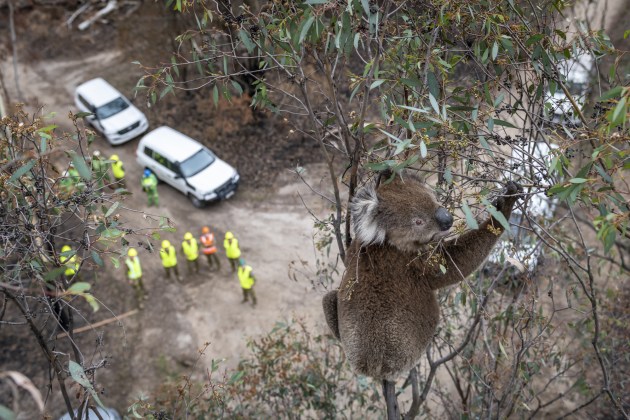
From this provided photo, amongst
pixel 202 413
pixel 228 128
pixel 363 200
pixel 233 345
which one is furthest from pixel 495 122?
pixel 228 128

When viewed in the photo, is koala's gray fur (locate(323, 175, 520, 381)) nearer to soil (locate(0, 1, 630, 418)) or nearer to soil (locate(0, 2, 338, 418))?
soil (locate(0, 1, 630, 418))

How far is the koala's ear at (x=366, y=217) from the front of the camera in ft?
13.7

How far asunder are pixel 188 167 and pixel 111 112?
3457 millimetres

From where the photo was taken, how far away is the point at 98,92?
16.3 m

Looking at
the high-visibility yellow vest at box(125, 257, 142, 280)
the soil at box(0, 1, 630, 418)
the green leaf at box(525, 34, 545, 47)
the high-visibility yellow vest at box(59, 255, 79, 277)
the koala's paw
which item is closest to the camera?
the high-visibility yellow vest at box(59, 255, 79, 277)

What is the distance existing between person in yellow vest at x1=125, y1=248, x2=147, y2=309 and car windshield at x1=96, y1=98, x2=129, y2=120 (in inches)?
227

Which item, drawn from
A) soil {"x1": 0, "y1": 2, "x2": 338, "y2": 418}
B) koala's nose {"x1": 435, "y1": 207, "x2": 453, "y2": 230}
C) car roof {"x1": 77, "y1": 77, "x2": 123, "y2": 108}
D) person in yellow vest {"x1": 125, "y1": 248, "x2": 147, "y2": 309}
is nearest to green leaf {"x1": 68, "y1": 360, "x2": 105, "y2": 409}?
koala's nose {"x1": 435, "y1": 207, "x2": 453, "y2": 230}

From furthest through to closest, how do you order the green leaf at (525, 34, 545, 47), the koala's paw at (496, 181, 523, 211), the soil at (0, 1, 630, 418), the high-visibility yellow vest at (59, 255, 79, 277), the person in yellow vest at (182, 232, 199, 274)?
the person in yellow vest at (182, 232, 199, 274)
the soil at (0, 1, 630, 418)
the green leaf at (525, 34, 545, 47)
the koala's paw at (496, 181, 523, 211)
the high-visibility yellow vest at (59, 255, 79, 277)

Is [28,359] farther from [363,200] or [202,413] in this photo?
[363,200]

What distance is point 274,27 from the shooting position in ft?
14.1

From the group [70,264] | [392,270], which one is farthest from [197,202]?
[392,270]

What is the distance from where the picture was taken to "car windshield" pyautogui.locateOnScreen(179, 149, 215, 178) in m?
14.2

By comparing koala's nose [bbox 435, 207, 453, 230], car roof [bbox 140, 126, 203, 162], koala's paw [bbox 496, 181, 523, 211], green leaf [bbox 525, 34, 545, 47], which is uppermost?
green leaf [bbox 525, 34, 545, 47]

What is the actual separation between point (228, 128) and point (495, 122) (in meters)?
13.1
